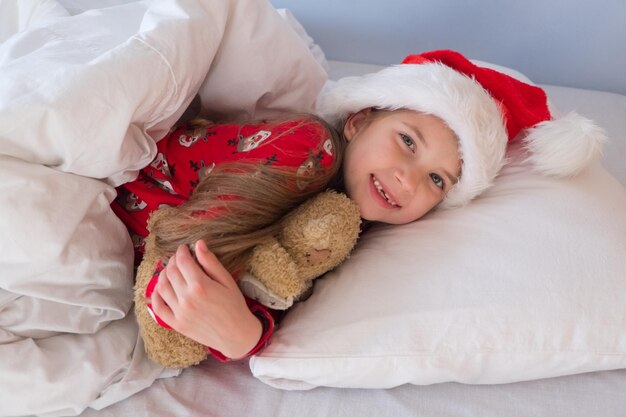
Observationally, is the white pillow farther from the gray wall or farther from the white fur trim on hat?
the gray wall

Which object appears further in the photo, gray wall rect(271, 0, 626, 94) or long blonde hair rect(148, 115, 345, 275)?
gray wall rect(271, 0, 626, 94)

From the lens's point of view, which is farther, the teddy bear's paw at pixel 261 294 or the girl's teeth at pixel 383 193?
the girl's teeth at pixel 383 193

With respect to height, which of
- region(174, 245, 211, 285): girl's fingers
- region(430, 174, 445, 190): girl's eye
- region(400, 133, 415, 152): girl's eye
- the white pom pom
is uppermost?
the white pom pom

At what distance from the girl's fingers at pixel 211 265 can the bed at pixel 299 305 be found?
0.12 m

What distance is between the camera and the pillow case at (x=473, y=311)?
74cm

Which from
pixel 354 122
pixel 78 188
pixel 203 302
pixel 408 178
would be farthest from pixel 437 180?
pixel 78 188

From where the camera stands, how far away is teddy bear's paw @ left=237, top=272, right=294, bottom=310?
772mm

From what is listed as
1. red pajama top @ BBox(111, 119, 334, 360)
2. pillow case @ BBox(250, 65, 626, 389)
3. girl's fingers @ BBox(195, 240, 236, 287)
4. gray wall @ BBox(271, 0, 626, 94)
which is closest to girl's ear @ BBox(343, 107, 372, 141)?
red pajama top @ BBox(111, 119, 334, 360)

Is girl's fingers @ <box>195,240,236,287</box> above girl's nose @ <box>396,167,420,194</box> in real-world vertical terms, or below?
below

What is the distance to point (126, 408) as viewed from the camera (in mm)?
764

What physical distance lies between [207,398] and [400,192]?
40cm

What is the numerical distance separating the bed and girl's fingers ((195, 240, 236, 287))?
124 mm

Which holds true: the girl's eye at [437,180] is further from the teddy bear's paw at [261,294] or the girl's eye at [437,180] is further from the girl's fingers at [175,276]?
the girl's fingers at [175,276]

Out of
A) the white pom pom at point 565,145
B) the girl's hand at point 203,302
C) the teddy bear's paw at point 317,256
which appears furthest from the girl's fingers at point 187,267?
the white pom pom at point 565,145
